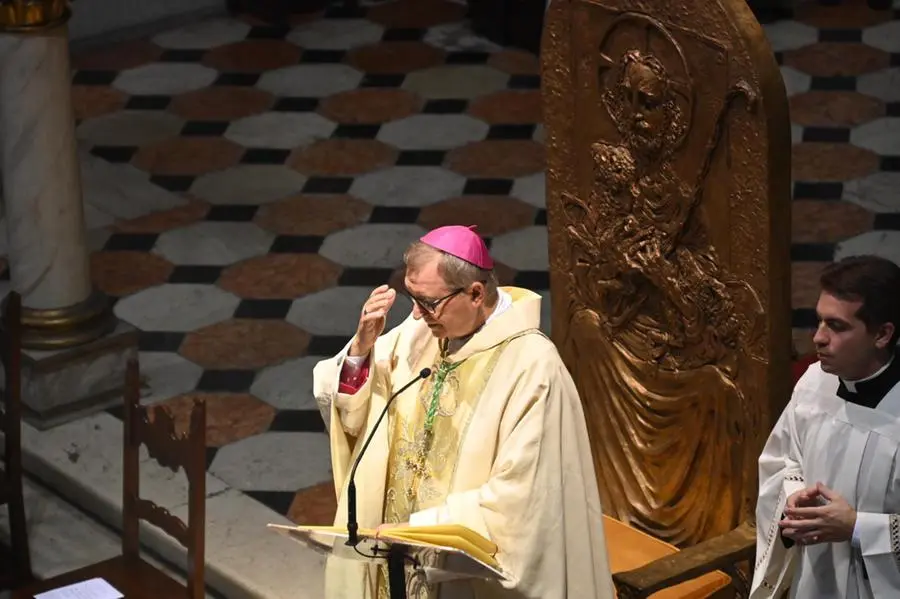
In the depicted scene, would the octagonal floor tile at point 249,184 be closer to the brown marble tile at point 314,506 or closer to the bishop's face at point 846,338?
the brown marble tile at point 314,506

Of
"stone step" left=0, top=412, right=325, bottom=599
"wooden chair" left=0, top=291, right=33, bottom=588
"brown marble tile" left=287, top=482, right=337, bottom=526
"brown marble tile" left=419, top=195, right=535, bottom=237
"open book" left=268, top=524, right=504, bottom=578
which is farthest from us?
"brown marble tile" left=419, top=195, right=535, bottom=237

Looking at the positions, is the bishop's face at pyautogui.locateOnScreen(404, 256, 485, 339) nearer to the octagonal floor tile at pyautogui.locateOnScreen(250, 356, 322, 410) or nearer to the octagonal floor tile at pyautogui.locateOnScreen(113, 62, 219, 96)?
the octagonal floor tile at pyautogui.locateOnScreen(250, 356, 322, 410)

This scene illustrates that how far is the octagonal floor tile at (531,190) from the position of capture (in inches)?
365

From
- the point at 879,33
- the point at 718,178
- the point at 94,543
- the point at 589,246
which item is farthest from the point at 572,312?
the point at 879,33

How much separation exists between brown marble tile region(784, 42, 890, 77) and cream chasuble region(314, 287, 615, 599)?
6.21 m

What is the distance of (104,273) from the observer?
877cm

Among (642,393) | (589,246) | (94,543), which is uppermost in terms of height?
(589,246)

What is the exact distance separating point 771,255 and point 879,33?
6.74 metres

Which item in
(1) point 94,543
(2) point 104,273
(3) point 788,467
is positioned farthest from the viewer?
(2) point 104,273

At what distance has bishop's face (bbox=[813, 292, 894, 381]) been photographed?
4.25 m

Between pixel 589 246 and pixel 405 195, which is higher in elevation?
pixel 589 246

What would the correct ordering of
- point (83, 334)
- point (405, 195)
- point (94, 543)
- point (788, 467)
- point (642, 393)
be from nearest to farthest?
1. point (788, 467)
2. point (642, 393)
3. point (94, 543)
4. point (83, 334)
5. point (405, 195)

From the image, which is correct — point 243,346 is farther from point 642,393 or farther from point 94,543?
point 642,393

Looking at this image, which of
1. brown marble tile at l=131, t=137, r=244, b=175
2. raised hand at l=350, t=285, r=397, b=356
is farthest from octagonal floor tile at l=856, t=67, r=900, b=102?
raised hand at l=350, t=285, r=397, b=356
